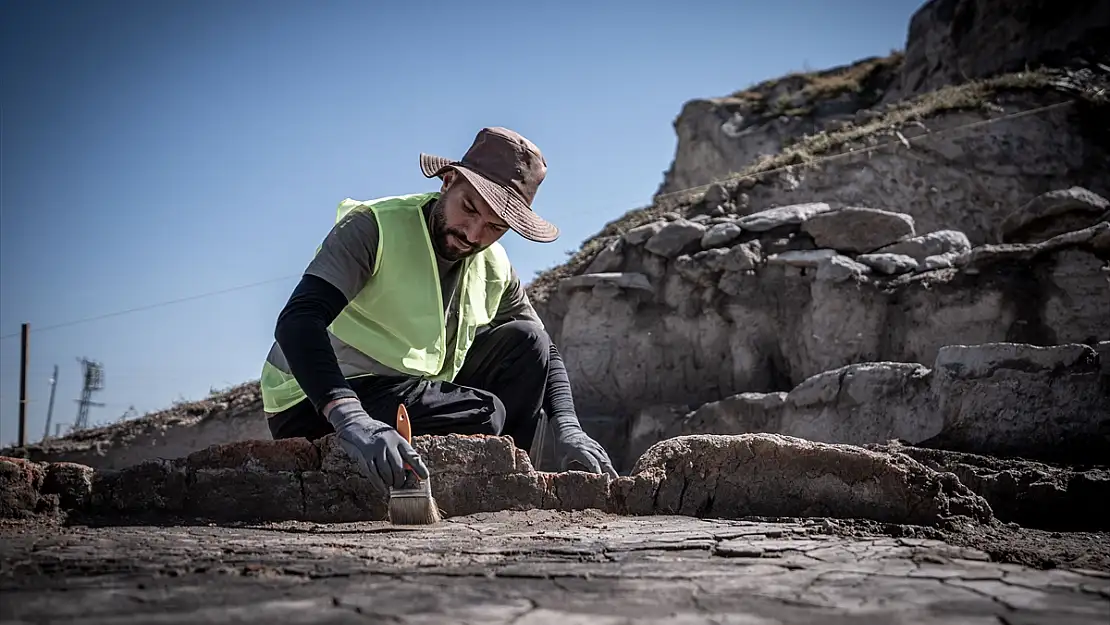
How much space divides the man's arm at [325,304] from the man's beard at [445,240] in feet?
0.83

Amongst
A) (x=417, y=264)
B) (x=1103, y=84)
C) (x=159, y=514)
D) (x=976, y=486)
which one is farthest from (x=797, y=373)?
(x=1103, y=84)

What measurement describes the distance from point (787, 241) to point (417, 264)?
4.17 meters

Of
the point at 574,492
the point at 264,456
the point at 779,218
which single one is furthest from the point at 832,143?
the point at 264,456

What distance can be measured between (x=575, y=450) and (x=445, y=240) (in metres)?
0.98

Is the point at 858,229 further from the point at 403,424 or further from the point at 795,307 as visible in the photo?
the point at 403,424

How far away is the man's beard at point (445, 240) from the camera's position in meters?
3.37

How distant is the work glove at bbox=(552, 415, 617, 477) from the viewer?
344 centimetres

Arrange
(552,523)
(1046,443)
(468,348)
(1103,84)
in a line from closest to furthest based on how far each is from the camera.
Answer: (552,523) < (468,348) < (1046,443) < (1103,84)

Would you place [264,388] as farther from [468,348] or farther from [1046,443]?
[1046,443]

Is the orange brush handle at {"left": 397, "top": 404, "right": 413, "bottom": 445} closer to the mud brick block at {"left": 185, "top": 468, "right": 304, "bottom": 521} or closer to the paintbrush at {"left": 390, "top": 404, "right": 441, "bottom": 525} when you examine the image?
the paintbrush at {"left": 390, "top": 404, "right": 441, "bottom": 525}

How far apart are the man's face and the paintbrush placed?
2.71 feet

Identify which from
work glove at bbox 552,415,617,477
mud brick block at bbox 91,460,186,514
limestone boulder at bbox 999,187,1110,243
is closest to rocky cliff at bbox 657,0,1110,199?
limestone boulder at bbox 999,187,1110,243

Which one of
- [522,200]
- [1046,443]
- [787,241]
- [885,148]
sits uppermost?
[885,148]

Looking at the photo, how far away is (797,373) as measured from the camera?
622 cm
